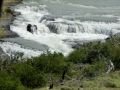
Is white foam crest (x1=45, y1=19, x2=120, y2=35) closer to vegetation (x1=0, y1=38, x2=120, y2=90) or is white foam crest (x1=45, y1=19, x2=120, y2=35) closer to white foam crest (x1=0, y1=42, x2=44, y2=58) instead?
white foam crest (x1=0, y1=42, x2=44, y2=58)

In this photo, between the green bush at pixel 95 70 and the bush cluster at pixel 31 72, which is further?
the green bush at pixel 95 70

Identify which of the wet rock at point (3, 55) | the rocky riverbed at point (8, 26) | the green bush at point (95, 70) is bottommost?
the wet rock at point (3, 55)

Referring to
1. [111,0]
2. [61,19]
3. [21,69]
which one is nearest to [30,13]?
[61,19]

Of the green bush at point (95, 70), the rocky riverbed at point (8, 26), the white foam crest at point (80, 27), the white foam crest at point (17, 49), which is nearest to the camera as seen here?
the green bush at point (95, 70)

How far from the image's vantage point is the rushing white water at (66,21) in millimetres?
33969

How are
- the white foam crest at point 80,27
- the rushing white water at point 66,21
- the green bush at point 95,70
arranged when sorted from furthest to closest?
the white foam crest at point 80,27, the rushing white water at point 66,21, the green bush at point 95,70

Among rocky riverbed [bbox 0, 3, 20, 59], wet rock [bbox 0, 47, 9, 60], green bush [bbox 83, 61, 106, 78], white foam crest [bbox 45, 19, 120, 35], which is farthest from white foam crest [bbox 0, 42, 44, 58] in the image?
green bush [bbox 83, 61, 106, 78]

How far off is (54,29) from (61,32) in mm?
1066

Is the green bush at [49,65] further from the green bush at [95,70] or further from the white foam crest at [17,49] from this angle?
the white foam crest at [17,49]

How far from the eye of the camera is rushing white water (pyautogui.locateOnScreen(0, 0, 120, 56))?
3397 cm

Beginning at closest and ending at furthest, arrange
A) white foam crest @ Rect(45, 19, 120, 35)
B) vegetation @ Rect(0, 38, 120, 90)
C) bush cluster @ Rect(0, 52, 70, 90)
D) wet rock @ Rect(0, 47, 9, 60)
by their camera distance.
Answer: vegetation @ Rect(0, 38, 120, 90), bush cluster @ Rect(0, 52, 70, 90), wet rock @ Rect(0, 47, 9, 60), white foam crest @ Rect(45, 19, 120, 35)

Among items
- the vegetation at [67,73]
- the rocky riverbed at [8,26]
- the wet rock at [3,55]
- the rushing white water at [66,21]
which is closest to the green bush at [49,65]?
the vegetation at [67,73]

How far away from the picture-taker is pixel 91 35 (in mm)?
36219

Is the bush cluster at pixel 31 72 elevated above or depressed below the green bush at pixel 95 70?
below
